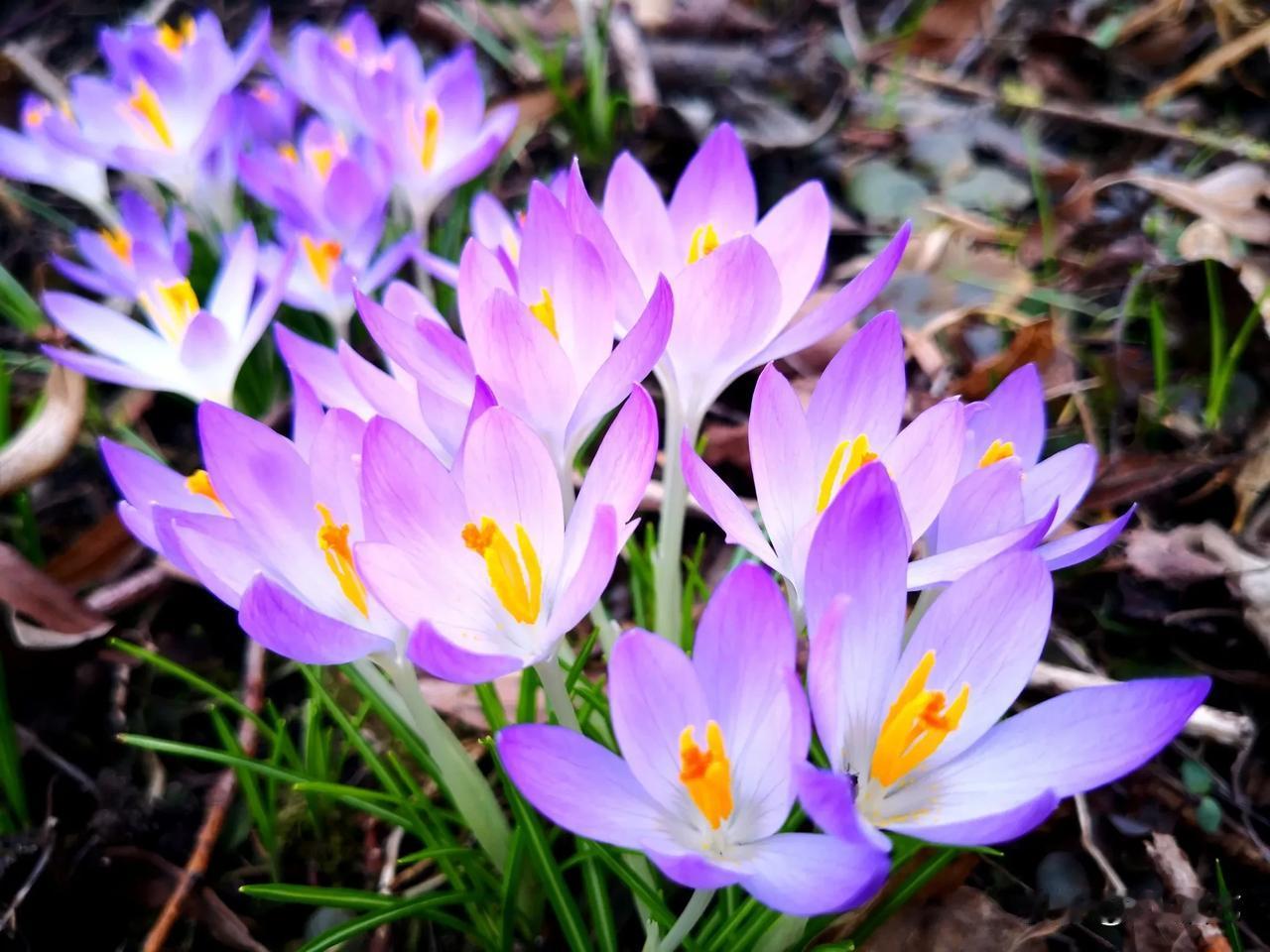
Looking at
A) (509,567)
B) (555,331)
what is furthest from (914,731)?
(555,331)

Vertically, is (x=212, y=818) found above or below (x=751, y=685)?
below

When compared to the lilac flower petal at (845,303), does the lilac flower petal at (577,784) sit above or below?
below

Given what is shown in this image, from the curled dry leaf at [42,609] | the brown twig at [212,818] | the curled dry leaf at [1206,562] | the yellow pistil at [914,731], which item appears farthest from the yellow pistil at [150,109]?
the curled dry leaf at [1206,562]

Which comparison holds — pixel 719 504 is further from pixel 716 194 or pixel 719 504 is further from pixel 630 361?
pixel 716 194

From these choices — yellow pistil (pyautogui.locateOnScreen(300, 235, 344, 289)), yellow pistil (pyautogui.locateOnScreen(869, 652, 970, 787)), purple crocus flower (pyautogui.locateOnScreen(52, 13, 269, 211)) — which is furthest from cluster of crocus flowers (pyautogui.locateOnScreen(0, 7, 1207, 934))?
purple crocus flower (pyautogui.locateOnScreen(52, 13, 269, 211))

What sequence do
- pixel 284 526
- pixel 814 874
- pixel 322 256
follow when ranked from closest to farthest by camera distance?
pixel 814 874 → pixel 284 526 → pixel 322 256

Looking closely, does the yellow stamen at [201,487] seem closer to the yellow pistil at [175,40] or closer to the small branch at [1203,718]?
the small branch at [1203,718]

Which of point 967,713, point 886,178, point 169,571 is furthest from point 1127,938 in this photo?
point 886,178
